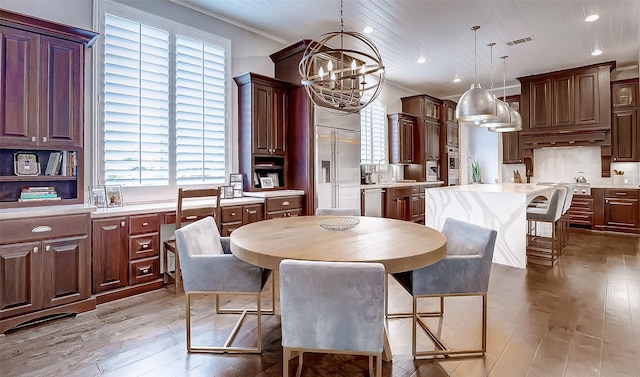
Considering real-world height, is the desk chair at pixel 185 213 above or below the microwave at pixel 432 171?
below

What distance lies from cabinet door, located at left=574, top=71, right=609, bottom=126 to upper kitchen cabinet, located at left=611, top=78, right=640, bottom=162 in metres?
0.29

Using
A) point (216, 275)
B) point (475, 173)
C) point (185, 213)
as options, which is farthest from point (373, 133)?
point (216, 275)

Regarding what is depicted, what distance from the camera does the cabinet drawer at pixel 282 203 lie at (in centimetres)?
410

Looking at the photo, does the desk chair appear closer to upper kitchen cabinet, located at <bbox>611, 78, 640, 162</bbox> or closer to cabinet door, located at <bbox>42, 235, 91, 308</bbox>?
cabinet door, located at <bbox>42, 235, 91, 308</bbox>

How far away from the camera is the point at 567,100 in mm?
6367

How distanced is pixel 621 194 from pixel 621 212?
324 mm

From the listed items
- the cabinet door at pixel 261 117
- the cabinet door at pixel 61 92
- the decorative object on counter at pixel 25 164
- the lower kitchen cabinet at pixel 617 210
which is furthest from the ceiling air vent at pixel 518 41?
the decorative object on counter at pixel 25 164

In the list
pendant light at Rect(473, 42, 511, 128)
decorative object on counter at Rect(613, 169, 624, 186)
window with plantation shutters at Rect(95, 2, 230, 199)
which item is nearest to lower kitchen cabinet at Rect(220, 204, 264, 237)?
window with plantation shutters at Rect(95, 2, 230, 199)

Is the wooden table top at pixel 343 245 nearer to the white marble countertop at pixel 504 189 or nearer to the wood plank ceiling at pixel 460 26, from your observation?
the white marble countertop at pixel 504 189

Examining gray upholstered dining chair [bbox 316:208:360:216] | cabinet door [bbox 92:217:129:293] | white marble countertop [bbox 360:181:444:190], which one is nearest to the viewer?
cabinet door [bbox 92:217:129:293]

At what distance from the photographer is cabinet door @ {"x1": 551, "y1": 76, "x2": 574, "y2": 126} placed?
20.8 ft

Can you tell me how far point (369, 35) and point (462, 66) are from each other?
245cm

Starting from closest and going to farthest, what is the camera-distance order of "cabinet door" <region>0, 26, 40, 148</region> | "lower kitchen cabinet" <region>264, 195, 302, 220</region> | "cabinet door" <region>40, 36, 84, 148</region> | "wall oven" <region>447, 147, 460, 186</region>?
"cabinet door" <region>0, 26, 40, 148</region>
"cabinet door" <region>40, 36, 84, 148</region>
"lower kitchen cabinet" <region>264, 195, 302, 220</region>
"wall oven" <region>447, 147, 460, 186</region>

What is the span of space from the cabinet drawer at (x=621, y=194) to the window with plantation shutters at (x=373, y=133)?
408cm
